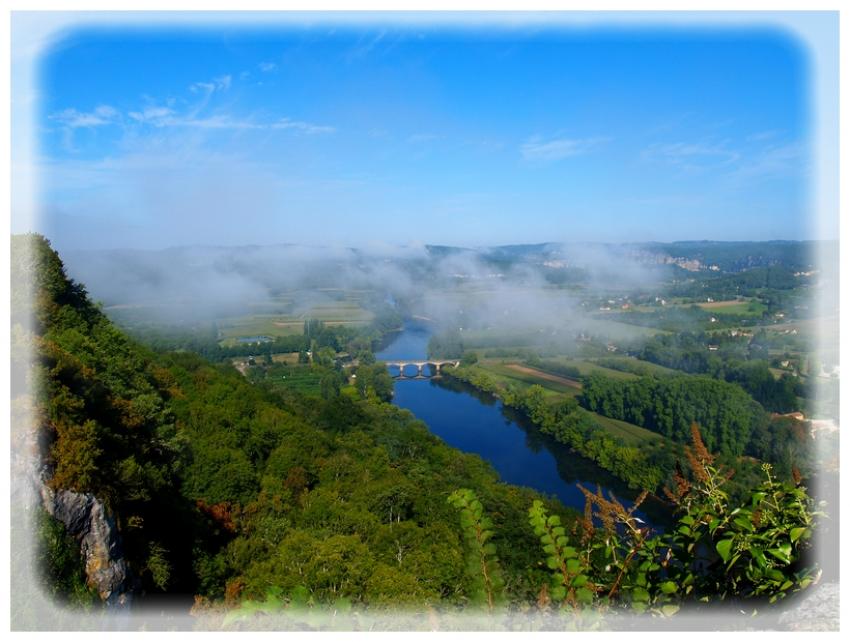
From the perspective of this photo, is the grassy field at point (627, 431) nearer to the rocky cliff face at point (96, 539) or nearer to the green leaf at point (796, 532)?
the rocky cliff face at point (96, 539)

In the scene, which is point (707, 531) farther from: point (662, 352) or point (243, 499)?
point (662, 352)

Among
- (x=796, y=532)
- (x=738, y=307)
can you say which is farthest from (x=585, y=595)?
(x=738, y=307)

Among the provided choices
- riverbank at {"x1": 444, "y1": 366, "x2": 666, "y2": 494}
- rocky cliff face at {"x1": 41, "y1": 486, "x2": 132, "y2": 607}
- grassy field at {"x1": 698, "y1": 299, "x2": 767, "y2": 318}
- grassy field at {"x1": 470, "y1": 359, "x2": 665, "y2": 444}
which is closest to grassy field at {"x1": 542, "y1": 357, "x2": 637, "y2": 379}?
grassy field at {"x1": 470, "y1": 359, "x2": 665, "y2": 444}

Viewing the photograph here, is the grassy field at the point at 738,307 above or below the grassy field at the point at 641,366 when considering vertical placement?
above

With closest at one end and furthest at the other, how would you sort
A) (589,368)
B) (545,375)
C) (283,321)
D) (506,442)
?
1. (506,442)
2. (545,375)
3. (589,368)
4. (283,321)

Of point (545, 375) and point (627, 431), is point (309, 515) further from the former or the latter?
point (545, 375)

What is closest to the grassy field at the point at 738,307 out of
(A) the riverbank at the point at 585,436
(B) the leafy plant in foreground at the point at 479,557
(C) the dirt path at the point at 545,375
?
(C) the dirt path at the point at 545,375

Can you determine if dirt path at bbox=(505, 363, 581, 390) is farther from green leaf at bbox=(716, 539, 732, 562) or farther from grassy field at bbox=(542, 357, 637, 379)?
green leaf at bbox=(716, 539, 732, 562)
